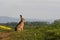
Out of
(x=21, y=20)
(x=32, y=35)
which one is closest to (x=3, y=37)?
(x=32, y=35)

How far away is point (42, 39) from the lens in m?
11.5

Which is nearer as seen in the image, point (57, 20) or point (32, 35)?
point (32, 35)

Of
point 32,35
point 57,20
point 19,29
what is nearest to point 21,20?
point 19,29

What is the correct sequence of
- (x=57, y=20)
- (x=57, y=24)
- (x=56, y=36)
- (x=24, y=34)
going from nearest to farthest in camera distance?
(x=56, y=36)
(x=24, y=34)
(x=57, y=24)
(x=57, y=20)

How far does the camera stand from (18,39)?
11641 mm

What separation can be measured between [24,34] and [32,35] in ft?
1.49

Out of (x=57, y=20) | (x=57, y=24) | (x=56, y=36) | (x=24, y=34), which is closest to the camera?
(x=56, y=36)

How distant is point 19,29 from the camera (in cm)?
1388

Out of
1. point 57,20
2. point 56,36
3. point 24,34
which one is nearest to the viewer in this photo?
point 56,36

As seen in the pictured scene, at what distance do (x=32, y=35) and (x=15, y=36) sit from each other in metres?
0.85

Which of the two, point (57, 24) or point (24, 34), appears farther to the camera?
point (57, 24)

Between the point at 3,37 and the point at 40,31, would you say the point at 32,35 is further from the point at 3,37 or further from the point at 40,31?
the point at 3,37

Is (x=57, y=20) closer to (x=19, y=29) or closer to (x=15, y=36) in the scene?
(x=19, y=29)

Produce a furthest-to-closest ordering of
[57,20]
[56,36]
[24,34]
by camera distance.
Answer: [57,20]
[24,34]
[56,36]
